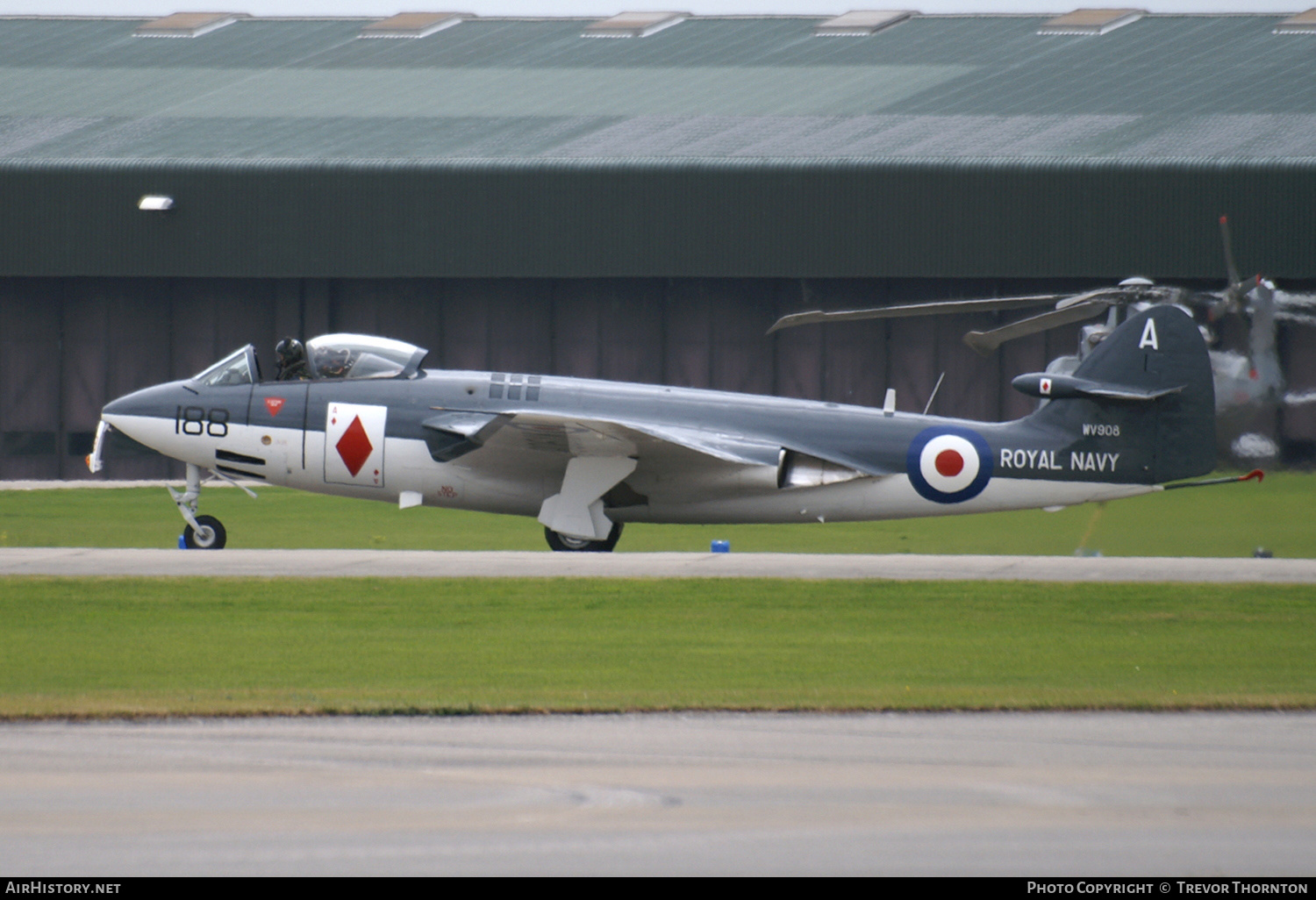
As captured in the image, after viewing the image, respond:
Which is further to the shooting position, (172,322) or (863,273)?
(172,322)

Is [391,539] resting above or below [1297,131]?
below

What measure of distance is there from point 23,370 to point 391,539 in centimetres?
1997

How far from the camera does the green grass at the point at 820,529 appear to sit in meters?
24.8

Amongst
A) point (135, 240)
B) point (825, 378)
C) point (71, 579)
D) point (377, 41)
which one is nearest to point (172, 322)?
point (135, 240)

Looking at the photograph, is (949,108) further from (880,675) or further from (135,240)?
(880,675)

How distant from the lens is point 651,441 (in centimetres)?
2283

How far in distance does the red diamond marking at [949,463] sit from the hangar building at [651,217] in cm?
1654

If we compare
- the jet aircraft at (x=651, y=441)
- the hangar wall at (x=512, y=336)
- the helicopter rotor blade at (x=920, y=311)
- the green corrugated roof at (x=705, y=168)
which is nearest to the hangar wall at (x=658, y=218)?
the green corrugated roof at (x=705, y=168)

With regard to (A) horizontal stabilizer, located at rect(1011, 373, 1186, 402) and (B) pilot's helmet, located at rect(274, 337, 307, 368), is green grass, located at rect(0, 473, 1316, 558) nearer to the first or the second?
(A) horizontal stabilizer, located at rect(1011, 373, 1186, 402)

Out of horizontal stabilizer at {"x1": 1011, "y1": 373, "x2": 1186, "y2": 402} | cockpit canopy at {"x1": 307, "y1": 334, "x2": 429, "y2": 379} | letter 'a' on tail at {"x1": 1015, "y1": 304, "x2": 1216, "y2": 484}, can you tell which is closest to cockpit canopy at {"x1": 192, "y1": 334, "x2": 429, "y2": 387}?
cockpit canopy at {"x1": 307, "y1": 334, "x2": 429, "y2": 379}

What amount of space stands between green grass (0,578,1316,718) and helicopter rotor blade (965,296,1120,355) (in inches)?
189

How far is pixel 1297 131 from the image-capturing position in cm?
3809

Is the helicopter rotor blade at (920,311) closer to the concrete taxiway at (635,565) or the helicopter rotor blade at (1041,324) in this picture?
the helicopter rotor blade at (1041,324)

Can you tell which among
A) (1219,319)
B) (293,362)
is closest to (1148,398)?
(1219,319)
